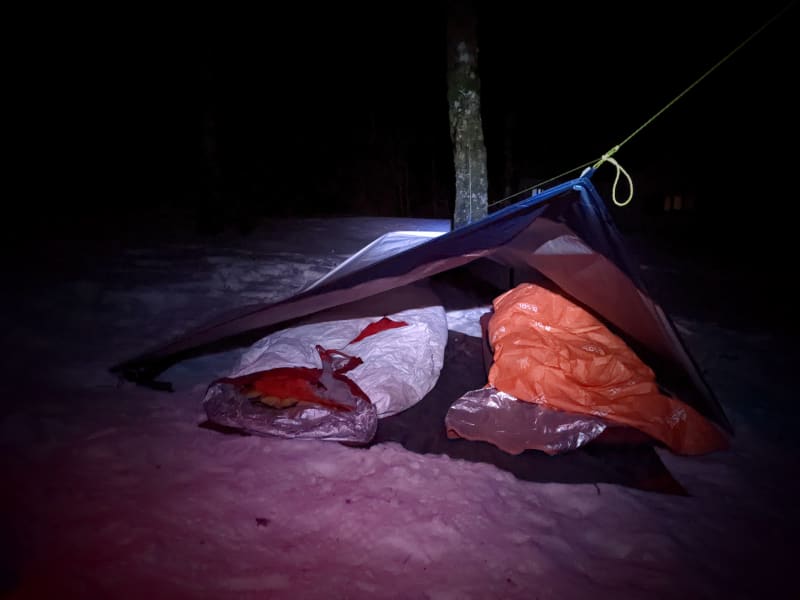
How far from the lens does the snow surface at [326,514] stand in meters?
1.59

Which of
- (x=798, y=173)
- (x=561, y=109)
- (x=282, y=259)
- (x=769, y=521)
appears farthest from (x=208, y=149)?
(x=798, y=173)

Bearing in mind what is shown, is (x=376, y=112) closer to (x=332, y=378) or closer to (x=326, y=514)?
(x=332, y=378)

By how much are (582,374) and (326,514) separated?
1.66 metres

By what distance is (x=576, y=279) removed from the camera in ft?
10.8

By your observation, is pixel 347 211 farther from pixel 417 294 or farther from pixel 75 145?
pixel 417 294

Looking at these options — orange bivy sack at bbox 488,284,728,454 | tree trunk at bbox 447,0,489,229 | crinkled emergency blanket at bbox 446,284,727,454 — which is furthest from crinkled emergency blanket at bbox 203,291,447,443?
tree trunk at bbox 447,0,489,229

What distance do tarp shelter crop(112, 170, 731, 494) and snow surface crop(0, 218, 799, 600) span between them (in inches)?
10.8

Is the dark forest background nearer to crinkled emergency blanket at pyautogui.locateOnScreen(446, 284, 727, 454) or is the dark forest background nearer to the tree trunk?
the tree trunk

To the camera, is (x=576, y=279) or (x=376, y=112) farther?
(x=376, y=112)

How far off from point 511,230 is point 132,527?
212 cm

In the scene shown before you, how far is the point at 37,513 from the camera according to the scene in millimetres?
1782

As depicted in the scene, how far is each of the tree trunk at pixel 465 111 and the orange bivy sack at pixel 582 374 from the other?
2.16 m

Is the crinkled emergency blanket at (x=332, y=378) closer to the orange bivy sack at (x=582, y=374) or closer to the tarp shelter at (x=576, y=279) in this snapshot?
the tarp shelter at (x=576, y=279)

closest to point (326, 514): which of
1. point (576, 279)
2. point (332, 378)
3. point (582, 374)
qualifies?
point (332, 378)
